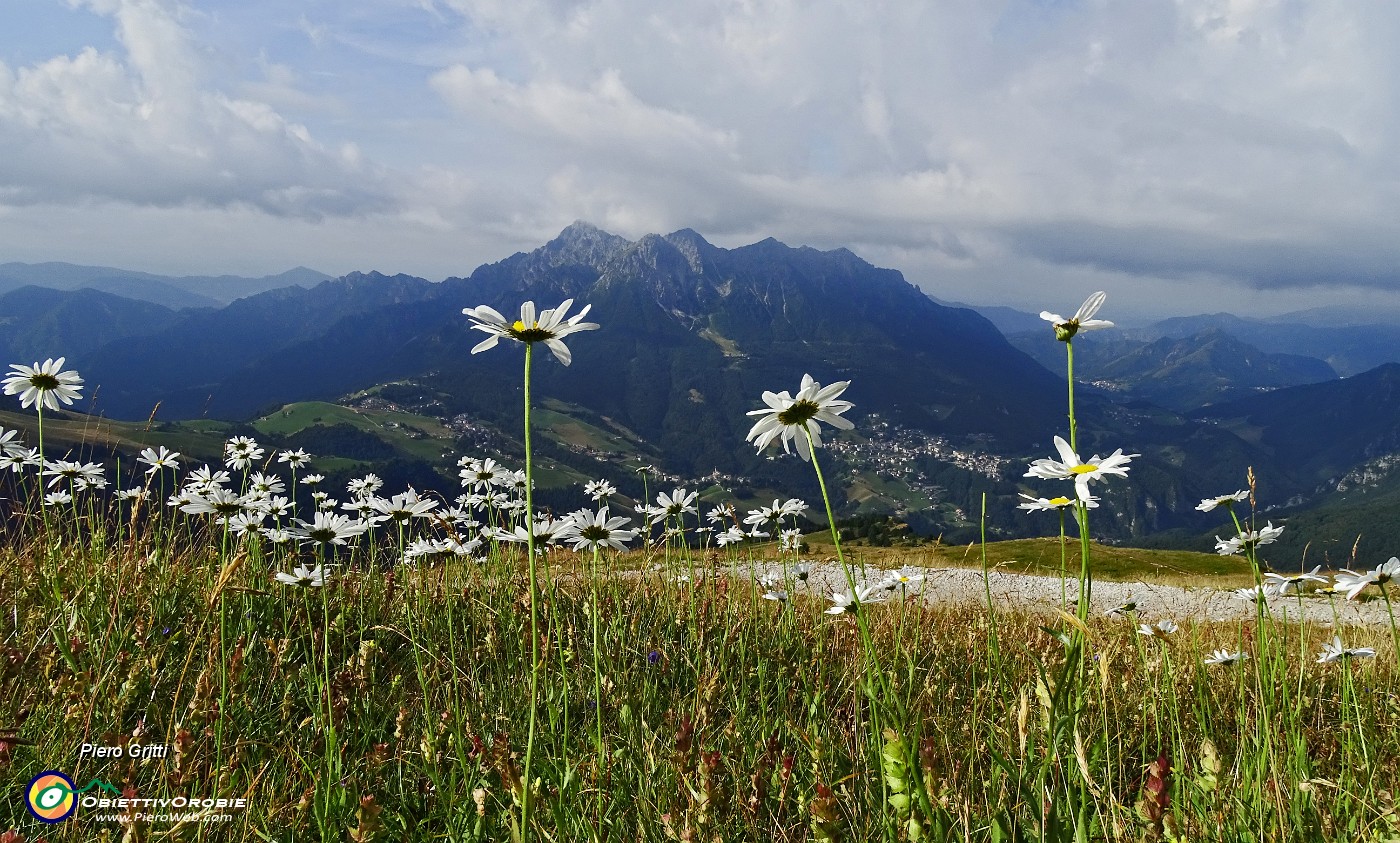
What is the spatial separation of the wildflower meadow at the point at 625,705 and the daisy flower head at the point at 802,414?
0.04 feet

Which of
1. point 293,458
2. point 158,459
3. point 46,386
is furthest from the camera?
point 293,458

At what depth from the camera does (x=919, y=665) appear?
5.90 meters

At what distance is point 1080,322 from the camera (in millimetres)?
3037

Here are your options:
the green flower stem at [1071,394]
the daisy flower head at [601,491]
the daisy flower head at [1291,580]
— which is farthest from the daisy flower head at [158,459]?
the daisy flower head at [1291,580]

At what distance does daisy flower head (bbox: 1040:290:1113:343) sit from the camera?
287cm

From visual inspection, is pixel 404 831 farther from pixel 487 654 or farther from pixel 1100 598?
pixel 1100 598

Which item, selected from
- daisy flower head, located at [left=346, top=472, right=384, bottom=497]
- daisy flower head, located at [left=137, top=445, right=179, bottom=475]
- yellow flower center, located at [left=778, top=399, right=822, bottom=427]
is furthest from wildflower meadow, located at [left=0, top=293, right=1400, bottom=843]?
daisy flower head, located at [left=346, top=472, right=384, bottom=497]

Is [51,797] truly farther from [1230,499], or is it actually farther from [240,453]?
[240,453]

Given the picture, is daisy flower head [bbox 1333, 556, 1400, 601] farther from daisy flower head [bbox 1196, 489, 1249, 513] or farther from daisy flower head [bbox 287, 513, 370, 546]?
daisy flower head [bbox 287, 513, 370, 546]

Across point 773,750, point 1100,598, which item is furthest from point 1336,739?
point 1100,598

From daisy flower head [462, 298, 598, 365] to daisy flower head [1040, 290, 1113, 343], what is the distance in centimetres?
171

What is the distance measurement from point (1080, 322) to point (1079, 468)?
616 mm

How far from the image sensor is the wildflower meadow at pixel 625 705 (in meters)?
2.79

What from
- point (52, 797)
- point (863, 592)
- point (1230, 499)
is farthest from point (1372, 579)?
point (52, 797)
